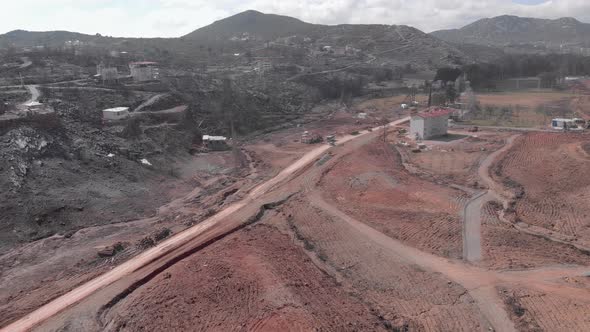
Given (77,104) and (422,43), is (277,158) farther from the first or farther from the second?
(422,43)

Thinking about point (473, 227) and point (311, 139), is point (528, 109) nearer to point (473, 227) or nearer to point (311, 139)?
point (311, 139)

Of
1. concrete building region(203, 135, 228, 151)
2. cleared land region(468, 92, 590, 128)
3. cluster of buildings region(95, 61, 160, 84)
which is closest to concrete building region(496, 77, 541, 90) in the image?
cleared land region(468, 92, 590, 128)

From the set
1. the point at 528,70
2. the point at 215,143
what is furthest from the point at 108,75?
the point at 528,70

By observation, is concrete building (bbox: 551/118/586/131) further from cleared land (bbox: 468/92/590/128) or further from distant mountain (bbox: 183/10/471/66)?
distant mountain (bbox: 183/10/471/66)

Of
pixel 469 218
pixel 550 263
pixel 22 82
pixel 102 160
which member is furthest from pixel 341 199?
pixel 22 82

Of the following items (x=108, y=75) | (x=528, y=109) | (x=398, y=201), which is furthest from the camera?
(x=528, y=109)

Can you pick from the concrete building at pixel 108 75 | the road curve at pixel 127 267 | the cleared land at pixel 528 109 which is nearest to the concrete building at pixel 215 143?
the road curve at pixel 127 267

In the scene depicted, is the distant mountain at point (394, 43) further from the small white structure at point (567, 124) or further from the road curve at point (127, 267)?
the road curve at point (127, 267)
